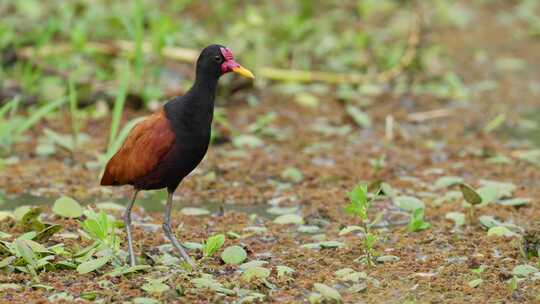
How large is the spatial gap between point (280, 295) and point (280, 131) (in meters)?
3.65

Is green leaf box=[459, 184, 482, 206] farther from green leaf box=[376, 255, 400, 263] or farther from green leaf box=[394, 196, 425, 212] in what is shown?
green leaf box=[376, 255, 400, 263]

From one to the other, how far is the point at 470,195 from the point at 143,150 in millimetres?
1884

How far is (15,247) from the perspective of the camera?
4734 mm

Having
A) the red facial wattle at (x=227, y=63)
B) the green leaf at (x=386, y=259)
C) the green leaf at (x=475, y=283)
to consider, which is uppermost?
the red facial wattle at (x=227, y=63)

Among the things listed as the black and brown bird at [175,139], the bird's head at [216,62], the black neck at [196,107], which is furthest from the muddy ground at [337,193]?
the bird's head at [216,62]

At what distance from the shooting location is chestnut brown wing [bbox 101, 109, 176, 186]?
487 centimetres

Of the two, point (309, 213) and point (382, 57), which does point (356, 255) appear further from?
point (382, 57)

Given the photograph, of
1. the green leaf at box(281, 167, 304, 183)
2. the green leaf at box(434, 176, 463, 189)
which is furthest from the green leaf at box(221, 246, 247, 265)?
the green leaf at box(434, 176, 463, 189)

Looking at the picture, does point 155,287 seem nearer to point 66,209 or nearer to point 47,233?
point 47,233

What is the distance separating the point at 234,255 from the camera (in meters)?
4.92

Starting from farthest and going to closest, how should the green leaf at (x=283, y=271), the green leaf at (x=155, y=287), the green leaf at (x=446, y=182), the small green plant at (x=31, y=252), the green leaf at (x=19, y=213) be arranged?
the green leaf at (x=446, y=182)
the green leaf at (x=19, y=213)
the green leaf at (x=283, y=271)
the small green plant at (x=31, y=252)
the green leaf at (x=155, y=287)

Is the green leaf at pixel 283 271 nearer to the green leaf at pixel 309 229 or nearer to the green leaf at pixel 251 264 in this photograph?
the green leaf at pixel 251 264

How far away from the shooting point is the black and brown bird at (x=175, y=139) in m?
4.84

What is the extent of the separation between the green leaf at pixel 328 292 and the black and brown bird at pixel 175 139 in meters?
0.80
